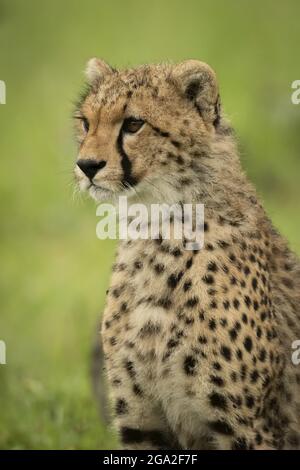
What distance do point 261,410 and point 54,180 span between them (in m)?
6.59

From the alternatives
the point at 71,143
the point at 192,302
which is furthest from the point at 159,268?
the point at 71,143

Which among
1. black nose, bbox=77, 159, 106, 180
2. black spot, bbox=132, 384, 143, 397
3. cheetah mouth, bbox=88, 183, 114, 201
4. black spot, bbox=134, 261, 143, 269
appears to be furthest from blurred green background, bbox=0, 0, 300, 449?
black nose, bbox=77, 159, 106, 180

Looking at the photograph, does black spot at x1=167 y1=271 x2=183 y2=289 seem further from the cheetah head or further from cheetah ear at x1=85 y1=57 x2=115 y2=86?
cheetah ear at x1=85 y1=57 x2=115 y2=86

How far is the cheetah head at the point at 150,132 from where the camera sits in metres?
4.14

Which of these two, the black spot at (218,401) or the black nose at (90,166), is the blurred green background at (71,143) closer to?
the black spot at (218,401)

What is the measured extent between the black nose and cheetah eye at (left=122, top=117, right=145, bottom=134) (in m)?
0.16

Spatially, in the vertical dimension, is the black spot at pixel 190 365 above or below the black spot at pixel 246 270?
below

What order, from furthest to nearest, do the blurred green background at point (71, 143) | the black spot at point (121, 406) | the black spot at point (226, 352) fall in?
the blurred green background at point (71, 143) → the black spot at point (121, 406) → the black spot at point (226, 352)

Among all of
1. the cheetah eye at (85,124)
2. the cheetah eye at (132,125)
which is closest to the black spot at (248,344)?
the cheetah eye at (132,125)

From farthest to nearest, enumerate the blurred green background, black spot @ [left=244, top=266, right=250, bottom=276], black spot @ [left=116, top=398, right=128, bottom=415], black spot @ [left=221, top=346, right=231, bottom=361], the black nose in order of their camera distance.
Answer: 1. the blurred green background
2. black spot @ [left=116, top=398, right=128, bottom=415]
3. black spot @ [left=244, top=266, right=250, bottom=276]
4. black spot @ [left=221, top=346, right=231, bottom=361]
5. the black nose

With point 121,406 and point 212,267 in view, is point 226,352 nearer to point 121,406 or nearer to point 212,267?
point 212,267

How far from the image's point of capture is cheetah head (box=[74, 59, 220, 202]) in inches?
163

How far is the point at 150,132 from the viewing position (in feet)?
13.8
